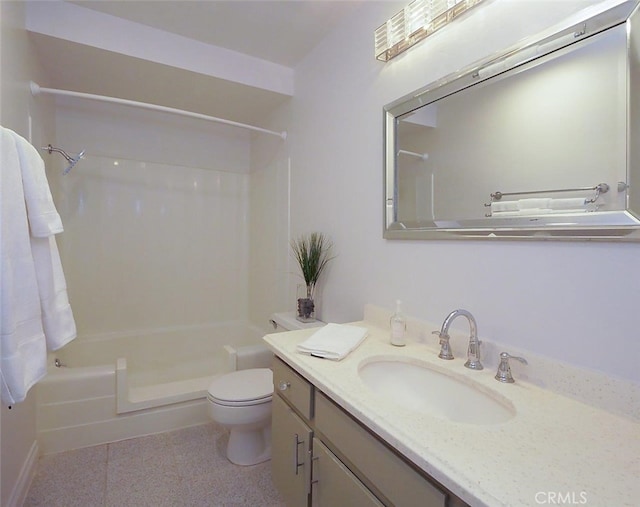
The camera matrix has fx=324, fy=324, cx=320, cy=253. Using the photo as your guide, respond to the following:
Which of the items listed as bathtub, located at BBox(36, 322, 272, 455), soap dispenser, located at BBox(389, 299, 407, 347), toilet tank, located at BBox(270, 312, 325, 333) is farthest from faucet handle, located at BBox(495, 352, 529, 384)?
bathtub, located at BBox(36, 322, 272, 455)

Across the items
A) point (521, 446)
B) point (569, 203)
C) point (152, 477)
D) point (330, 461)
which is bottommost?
point (152, 477)

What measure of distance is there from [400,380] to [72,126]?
2970mm

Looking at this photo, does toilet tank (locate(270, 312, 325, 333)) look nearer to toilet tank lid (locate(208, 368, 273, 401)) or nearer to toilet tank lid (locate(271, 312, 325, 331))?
toilet tank lid (locate(271, 312, 325, 331))

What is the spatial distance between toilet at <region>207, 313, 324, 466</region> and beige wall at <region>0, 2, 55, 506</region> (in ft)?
2.69

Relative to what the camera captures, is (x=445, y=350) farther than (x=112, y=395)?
No

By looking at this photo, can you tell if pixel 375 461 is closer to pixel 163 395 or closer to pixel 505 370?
pixel 505 370

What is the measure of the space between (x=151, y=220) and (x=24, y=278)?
1994 millimetres

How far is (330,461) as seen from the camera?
97 centimetres

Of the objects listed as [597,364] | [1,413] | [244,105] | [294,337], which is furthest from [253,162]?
[597,364]

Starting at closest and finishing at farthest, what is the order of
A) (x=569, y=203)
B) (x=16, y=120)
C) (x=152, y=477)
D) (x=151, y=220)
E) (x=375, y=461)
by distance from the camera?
(x=375, y=461)
(x=569, y=203)
(x=16, y=120)
(x=152, y=477)
(x=151, y=220)

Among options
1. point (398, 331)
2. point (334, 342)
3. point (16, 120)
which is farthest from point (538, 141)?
point (16, 120)

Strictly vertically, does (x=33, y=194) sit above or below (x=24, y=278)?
above

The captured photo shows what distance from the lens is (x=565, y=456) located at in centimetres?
64

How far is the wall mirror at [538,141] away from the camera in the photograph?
2.67 feet
